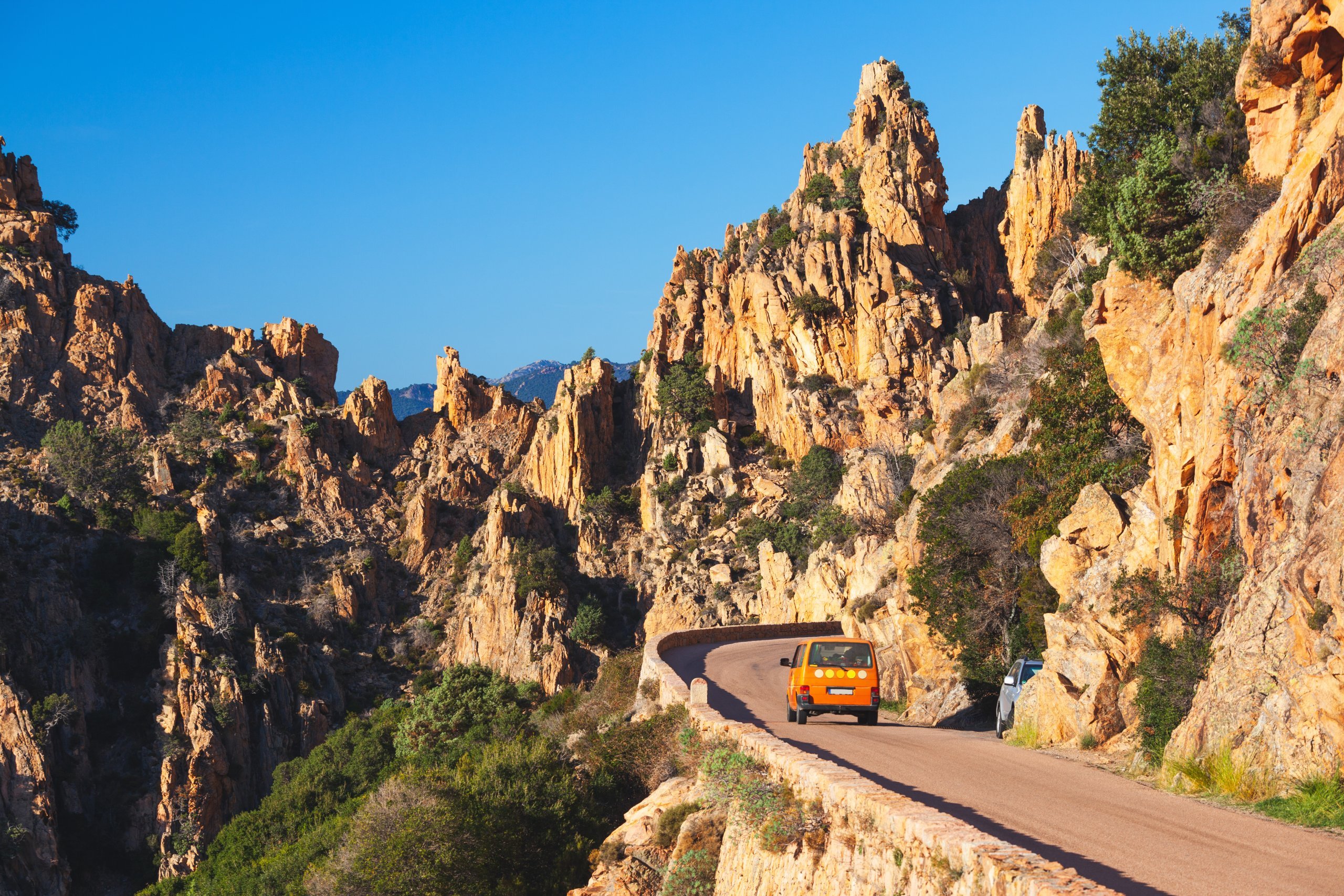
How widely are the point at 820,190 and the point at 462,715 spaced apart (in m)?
49.1

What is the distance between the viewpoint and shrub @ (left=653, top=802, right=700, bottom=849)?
17172 mm

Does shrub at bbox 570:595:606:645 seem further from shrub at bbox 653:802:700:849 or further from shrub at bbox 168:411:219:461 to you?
shrub at bbox 653:802:700:849

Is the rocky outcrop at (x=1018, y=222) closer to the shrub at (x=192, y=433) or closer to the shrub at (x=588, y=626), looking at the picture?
the shrub at (x=588, y=626)

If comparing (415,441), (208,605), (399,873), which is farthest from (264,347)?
(399,873)

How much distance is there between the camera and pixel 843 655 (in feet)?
69.8

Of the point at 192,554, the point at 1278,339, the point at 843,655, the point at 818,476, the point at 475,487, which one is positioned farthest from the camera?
the point at 475,487

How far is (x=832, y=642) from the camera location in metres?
21.4

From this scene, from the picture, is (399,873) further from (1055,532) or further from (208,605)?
(208,605)

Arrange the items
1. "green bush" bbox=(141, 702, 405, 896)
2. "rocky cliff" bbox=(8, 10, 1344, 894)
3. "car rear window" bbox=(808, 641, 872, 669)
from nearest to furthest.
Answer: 1. "car rear window" bbox=(808, 641, 872, 669)
2. "green bush" bbox=(141, 702, 405, 896)
3. "rocky cliff" bbox=(8, 10, 1344, 894)

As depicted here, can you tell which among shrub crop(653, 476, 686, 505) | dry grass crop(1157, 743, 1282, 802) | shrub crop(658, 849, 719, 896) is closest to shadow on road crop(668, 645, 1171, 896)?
shrub crop(658, 849, 719, 896)

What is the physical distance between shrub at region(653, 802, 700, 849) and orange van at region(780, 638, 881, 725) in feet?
13.1

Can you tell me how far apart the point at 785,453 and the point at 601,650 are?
18851 mm

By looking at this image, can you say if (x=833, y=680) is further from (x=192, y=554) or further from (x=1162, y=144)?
(x=192, y=554)

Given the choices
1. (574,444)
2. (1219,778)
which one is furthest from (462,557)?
(1219,778)
